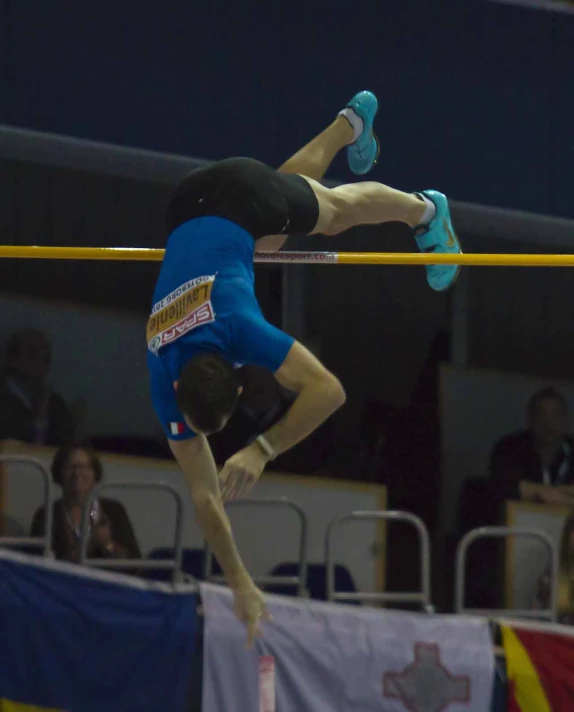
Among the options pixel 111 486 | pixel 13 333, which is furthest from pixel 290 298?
pixel 111 486

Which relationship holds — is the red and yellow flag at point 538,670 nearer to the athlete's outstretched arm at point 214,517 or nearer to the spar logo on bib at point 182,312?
the athlete's outstretched arm at point 214,517

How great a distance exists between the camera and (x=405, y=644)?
5.74 meters

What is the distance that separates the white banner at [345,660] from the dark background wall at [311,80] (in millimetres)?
2550

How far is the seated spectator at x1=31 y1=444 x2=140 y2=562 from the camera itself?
5.85 meters

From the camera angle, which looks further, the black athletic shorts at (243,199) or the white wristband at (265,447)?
the black athletic shorts at (243,199)

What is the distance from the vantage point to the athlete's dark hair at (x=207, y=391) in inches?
148

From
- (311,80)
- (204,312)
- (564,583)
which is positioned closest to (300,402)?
(204,312)

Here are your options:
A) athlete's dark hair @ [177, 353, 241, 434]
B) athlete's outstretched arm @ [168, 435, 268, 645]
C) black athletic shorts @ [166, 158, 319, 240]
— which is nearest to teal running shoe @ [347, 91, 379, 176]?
black athletic shorts @ [166, 158, 319, 240]

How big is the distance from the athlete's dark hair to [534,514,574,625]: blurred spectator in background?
293cm

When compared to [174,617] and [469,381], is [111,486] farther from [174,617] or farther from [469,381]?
[469,381]

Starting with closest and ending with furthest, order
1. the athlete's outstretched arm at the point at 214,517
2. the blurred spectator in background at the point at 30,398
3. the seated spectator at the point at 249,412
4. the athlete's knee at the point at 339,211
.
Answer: the athlete's outstretched arm at the point at 214,517 < the athlete's knee at the point at 339,211 < the blurred spectator in background at the point at 30,398 < the seated spectator at the point at 249,412

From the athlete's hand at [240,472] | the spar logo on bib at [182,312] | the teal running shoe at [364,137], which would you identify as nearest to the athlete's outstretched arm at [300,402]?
the athlete's hand at [240,472]

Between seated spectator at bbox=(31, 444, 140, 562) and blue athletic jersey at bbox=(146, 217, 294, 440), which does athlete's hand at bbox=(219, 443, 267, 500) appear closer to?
blue athletic jersey at bbox=(146, 217, 294, 440)

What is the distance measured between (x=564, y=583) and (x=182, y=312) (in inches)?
117
